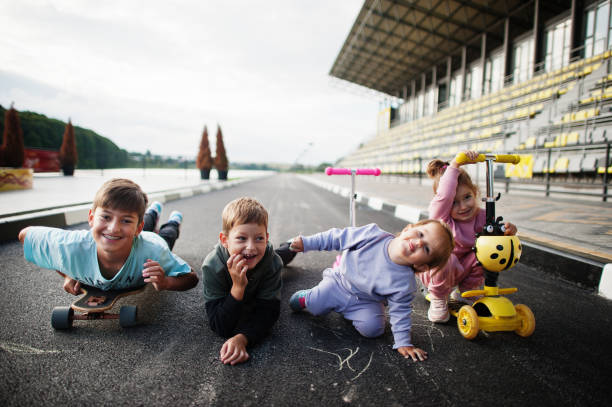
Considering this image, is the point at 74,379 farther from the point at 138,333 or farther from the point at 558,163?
the point at 558,163

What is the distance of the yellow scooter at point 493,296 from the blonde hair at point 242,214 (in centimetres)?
122

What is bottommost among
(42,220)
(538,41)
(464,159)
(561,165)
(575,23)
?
(42,220)

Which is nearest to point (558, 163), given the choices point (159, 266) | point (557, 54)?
point (159, 266)

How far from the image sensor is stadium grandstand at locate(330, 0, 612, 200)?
8.28 meters

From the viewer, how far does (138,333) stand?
154 centimetres

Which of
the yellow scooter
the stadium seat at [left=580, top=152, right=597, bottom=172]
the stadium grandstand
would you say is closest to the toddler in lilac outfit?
the yellow scooter

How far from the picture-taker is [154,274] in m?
1.60

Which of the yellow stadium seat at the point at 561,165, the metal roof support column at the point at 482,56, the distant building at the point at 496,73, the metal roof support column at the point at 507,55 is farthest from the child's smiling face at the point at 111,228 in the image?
the metal roof support column at the point at 482,56

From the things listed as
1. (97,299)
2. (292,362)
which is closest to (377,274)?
(292,362)

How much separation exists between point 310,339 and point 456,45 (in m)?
28.4

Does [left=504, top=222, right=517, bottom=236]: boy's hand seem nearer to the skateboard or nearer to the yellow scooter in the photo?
the yellow scooter

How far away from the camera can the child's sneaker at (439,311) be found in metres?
1.79

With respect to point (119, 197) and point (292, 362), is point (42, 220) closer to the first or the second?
point (119, 197)

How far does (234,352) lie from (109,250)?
95 centimetres
